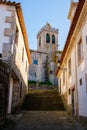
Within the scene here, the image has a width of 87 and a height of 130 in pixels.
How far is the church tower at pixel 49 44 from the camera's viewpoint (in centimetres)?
3921

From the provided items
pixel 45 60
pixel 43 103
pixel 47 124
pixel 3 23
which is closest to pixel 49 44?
pixel 45 60

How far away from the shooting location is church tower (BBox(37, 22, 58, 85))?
129 feet

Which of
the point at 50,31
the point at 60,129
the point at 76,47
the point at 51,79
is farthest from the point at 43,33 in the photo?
the point at 60,129

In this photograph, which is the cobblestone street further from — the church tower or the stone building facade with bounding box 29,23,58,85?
the church tower

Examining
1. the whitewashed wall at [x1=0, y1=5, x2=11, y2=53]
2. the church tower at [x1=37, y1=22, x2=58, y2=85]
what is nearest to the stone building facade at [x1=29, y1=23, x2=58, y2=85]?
the church tower at [x1=37, y1=22, x2=58, y2=85]

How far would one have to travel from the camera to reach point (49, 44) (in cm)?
4381

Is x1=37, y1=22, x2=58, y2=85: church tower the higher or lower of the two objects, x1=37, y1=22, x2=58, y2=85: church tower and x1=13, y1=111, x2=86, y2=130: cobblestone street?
the higher

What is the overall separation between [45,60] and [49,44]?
606 cm

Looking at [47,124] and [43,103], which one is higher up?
[43,103]

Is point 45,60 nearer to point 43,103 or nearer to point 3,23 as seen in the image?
point 43,103

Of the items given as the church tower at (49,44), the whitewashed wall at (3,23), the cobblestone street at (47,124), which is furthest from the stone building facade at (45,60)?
the whitewashed wall at (3,23)

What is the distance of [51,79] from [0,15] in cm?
2966

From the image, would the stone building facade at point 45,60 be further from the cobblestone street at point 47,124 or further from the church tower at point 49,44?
the cobblestone street at point 47,124

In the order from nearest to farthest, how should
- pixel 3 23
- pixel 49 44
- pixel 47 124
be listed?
pixel 47 124, pixel 3 23, pixel 49 44
